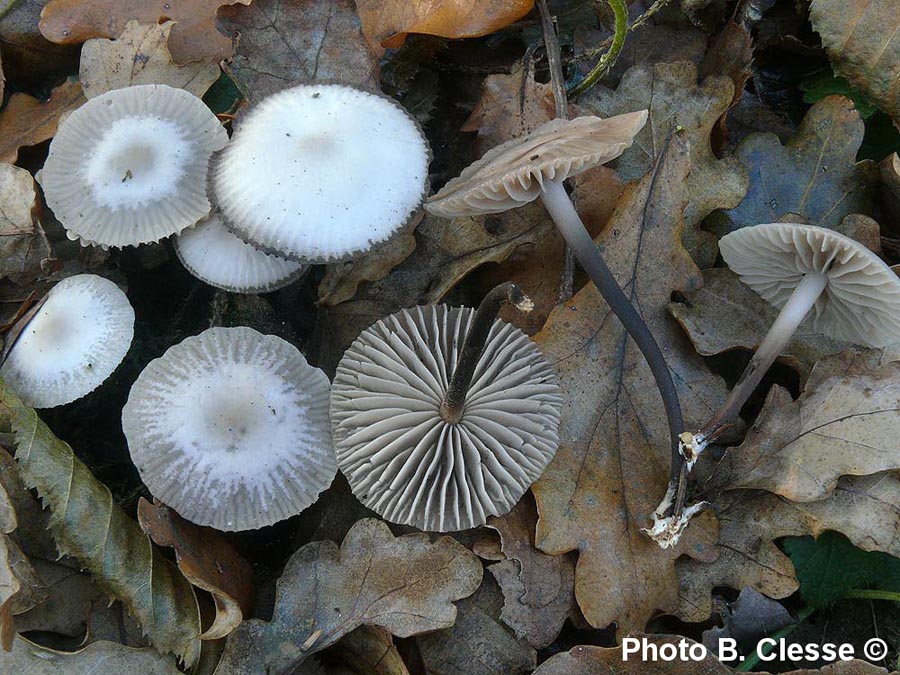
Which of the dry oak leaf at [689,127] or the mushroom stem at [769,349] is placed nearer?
the mushroom stem at [769,349]

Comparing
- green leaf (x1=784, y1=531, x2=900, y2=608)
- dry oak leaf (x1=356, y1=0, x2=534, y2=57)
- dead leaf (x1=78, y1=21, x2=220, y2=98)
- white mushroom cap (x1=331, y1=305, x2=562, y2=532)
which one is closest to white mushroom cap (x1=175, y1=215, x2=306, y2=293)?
white mushroom cap (x1=331, y1=305, x2=562, y2=532)

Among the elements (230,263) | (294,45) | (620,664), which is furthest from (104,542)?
(294,45)

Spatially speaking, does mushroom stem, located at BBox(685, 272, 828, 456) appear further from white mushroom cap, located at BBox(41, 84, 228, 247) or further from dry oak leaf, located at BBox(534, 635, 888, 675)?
white mushroom cap, located at BBox(41, 84, 228, 247)

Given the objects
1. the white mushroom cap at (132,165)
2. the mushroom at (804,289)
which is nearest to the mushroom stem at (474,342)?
the mushroom at (804,289)

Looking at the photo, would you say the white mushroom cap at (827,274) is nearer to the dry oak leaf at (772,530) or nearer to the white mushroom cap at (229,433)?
the dry oak leaf at (772,530)

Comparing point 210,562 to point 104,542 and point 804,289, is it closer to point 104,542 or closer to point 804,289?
point 104,542

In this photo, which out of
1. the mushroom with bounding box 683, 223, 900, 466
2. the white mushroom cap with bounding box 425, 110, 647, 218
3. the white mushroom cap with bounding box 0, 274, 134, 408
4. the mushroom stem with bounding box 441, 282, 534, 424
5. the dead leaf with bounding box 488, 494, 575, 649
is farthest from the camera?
the white mushroom cap with bounding box 0, 274, 134, 408
